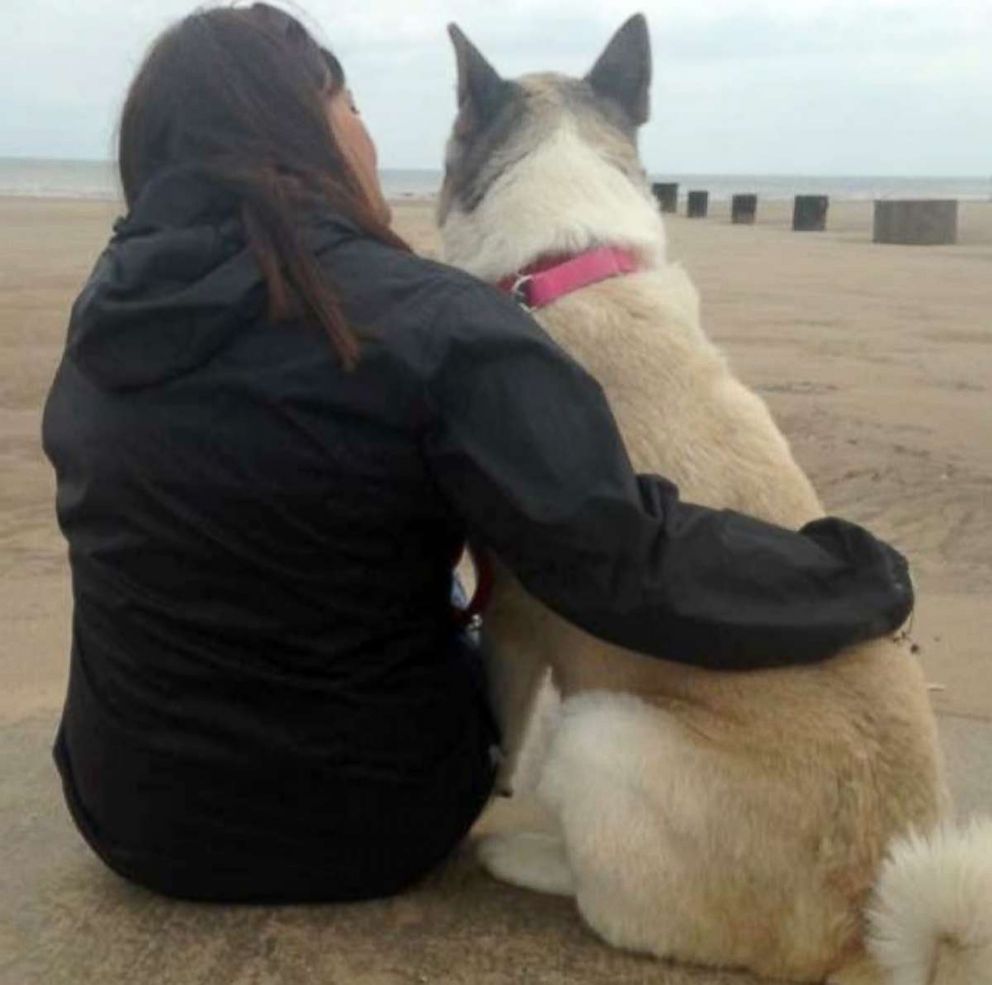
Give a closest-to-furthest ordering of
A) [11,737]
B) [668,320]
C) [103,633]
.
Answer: [103,633] → [668,320] → [11,737]

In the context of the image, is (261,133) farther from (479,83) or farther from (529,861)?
(529,861)

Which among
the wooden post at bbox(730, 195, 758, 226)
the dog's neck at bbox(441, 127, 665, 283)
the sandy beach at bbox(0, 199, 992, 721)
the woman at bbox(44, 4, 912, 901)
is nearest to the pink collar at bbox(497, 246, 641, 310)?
the dog's neck at bbox(441, 127, 665, 283)

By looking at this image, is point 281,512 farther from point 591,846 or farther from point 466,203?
point 466,203

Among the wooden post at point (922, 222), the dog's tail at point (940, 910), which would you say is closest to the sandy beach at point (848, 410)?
the dog's tail at point (940, 910)

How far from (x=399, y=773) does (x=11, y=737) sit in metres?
1.60

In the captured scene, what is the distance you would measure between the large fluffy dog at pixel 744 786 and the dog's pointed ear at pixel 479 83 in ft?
2.56

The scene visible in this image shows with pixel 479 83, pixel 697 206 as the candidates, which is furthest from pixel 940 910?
pixel 697 206

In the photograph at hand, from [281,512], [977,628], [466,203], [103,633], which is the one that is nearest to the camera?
[281,512]

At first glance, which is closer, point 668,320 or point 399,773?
point 399,773

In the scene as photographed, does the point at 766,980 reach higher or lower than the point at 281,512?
lower

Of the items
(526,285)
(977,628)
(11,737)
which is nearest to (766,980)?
(526,285)

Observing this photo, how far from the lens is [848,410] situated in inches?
331

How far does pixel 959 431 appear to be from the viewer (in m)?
7.90

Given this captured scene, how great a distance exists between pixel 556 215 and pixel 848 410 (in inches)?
217
